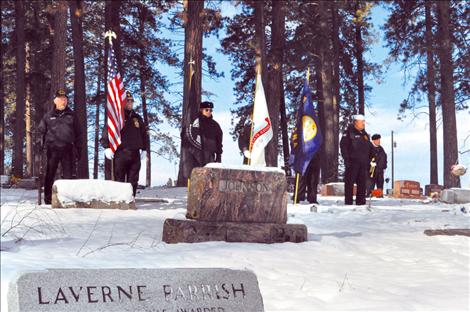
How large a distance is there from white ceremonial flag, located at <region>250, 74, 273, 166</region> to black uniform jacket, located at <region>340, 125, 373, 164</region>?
3.36 meters

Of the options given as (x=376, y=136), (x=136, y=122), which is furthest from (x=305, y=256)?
(x=376, y=136)

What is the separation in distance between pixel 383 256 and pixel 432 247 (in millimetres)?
911

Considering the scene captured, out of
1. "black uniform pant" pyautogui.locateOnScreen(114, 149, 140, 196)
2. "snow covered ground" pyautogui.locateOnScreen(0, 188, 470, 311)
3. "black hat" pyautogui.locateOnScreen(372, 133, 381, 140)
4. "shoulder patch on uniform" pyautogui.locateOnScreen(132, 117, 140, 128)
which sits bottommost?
"snow covered ground" pyautogui.locateOnScreen(0, 188, 470, 311)

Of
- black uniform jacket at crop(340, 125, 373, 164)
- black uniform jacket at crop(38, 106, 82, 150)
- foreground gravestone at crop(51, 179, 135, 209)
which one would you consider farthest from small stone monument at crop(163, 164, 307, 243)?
black uniform jacket at crop(340, 125, 373, 164)

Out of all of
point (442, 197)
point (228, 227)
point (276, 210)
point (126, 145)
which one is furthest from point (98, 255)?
point (442, 197)

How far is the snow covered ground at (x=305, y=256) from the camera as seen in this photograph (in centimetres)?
534

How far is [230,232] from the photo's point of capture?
754 cm

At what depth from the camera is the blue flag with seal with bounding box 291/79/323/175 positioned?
11.9 meters

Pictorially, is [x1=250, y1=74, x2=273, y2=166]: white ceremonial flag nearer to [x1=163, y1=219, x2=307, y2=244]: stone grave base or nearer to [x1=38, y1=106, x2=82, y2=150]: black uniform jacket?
[x1=163, y1=219, x2=307, y2=244]: stone grave base

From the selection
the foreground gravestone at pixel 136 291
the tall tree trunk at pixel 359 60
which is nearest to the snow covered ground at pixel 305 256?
the foreground gravestone at pixel 136 291

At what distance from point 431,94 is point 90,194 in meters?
14.2

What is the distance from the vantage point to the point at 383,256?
730 centimetres

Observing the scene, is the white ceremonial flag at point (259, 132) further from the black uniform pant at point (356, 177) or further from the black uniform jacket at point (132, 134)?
the black uniform pant at point (356, 177)

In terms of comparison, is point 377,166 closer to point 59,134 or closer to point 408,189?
point 408,189
